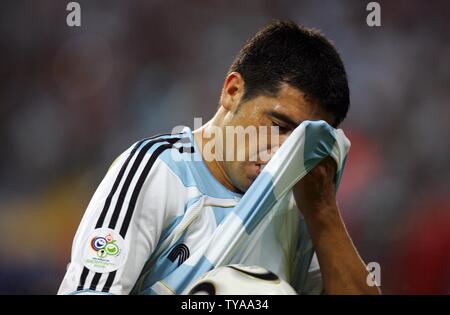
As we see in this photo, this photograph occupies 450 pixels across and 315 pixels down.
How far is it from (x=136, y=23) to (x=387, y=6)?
57.9 inches

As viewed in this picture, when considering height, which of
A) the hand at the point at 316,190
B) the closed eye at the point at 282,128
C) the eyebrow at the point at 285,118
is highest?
the eyebrow at the point at 285,118

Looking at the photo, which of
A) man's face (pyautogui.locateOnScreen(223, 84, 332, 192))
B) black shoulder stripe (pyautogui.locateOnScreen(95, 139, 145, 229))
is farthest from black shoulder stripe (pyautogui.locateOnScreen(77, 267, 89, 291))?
man's face (pyautogui.locateOnScreen(223, 84, 332, 192))

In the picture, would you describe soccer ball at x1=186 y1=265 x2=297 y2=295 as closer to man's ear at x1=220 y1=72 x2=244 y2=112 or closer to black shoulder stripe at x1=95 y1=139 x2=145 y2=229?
black shoulder stripe at x1=95 y1=139 x2=145 y2=229

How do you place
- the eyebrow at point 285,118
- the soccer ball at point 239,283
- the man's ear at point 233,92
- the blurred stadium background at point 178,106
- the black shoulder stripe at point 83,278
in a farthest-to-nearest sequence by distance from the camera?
the blurred stadium background at point 178,106
the man's ear at point 233,92
the eyebrow at point 285,118
the black shoulder stripe at point 83,278
the soccer ball at point 239,283

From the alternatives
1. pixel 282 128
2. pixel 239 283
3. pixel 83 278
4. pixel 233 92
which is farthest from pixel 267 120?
pixel 83 278

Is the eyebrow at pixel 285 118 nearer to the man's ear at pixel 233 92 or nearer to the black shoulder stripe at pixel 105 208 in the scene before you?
the man's ear at pixel 233 92

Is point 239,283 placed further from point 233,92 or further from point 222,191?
point 233,92

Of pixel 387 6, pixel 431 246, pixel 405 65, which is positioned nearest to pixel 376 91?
pixel 405 65

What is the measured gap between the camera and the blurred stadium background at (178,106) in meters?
3.35

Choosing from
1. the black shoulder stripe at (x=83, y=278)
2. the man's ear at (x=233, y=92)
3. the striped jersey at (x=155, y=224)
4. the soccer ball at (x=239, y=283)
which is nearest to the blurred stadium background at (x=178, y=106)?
the man's ear at (x=233, y=92)

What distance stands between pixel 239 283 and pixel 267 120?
0.57 m

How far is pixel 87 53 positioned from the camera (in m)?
3.37
